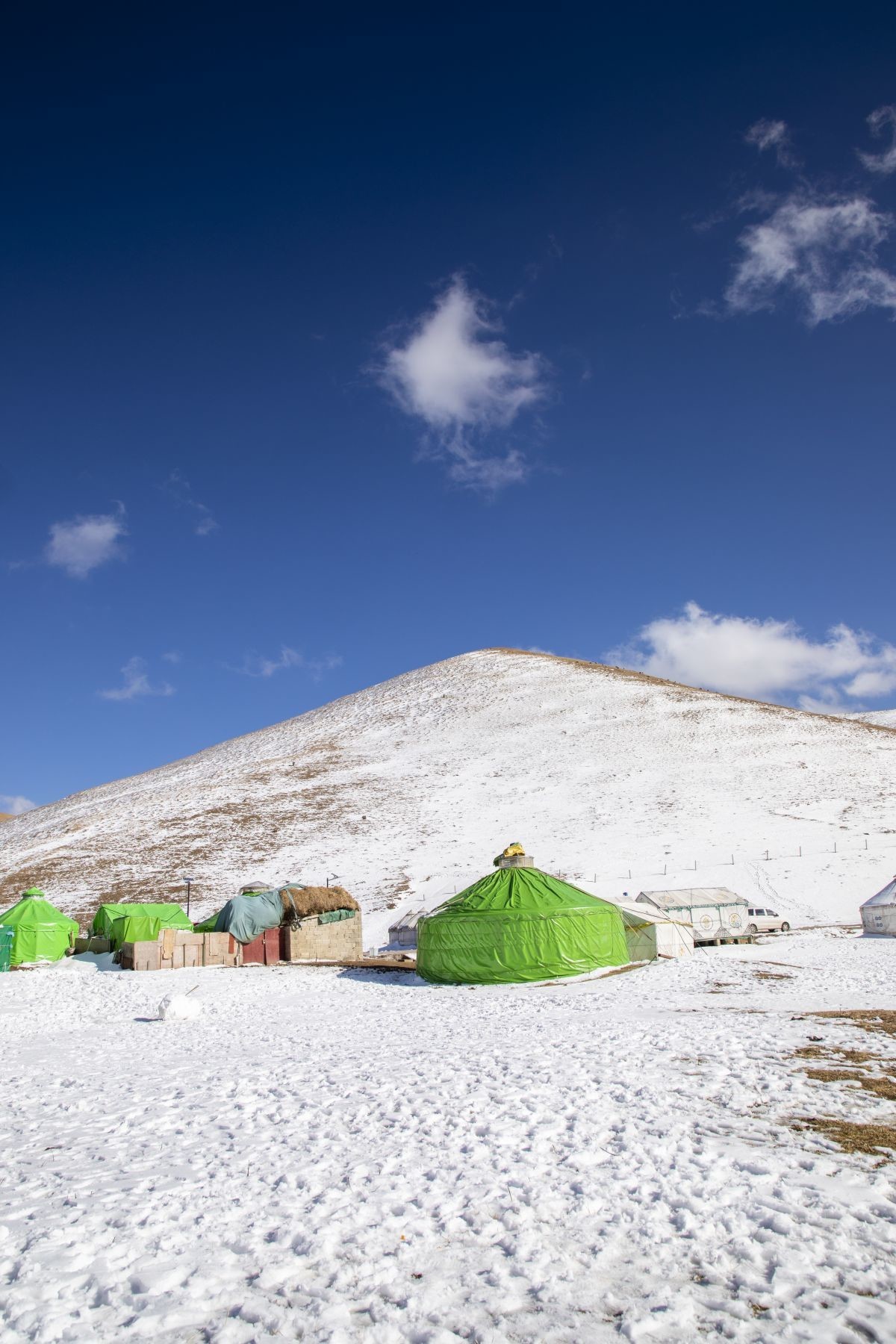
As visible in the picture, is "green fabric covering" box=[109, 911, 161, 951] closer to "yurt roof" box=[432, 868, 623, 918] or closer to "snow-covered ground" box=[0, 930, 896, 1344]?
"yurt roof" box=[432, 868, 623, 918]

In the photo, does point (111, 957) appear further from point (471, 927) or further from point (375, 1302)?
point (375, 1302)

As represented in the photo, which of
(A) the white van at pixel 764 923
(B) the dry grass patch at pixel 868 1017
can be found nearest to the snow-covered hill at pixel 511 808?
(A) the white van at pixel 764 923

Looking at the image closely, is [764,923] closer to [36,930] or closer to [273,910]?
[273,910]

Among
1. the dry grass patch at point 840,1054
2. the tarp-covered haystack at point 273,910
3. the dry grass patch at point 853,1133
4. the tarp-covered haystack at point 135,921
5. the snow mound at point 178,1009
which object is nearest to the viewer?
the dry grass patch at point 853,1133

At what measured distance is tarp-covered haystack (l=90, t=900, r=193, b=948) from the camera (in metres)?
31.1

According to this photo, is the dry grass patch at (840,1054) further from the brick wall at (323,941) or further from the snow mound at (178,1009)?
the brick wall at (323,941)

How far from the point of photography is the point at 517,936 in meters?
22.2

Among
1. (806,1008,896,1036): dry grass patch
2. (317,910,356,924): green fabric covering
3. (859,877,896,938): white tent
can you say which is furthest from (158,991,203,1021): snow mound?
(859,877,896,938): white tent

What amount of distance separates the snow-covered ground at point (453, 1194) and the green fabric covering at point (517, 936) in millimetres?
9443

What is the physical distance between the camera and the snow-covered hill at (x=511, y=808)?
1642 inches

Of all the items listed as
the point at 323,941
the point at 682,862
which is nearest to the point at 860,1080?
the point at 323,941

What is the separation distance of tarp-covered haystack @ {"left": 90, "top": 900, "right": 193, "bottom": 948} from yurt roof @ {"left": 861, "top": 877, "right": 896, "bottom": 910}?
27.6 metres

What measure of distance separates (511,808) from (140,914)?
1064 inches

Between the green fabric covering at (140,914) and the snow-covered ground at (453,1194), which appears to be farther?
the green fabric covering at (140,914)
